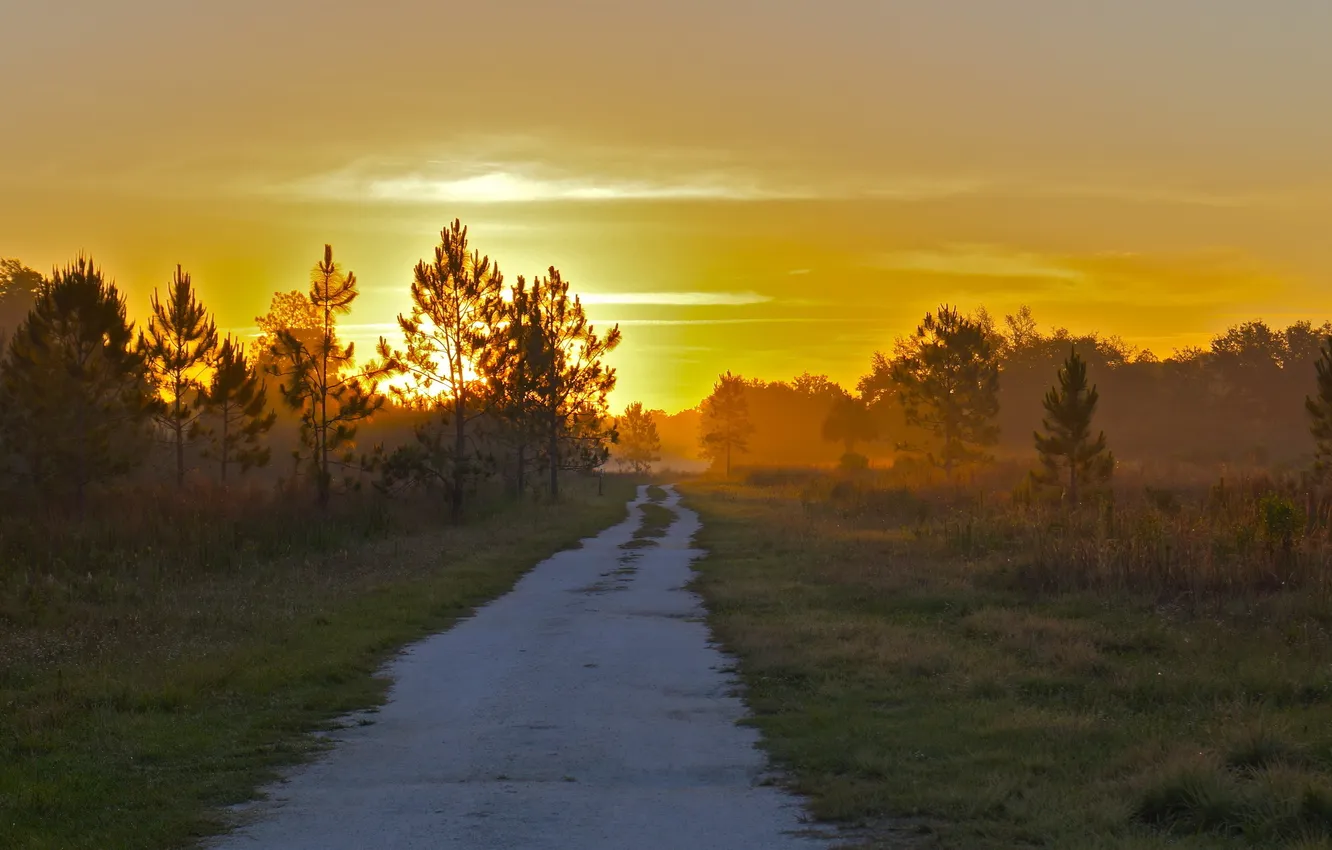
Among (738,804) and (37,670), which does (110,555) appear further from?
(738,804)

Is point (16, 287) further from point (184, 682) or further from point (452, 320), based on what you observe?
point (184, 682)

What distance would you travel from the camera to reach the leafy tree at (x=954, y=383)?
70.1m

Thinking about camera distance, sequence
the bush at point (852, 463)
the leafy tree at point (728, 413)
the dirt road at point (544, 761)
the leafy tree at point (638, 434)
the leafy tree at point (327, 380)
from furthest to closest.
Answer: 1. the leafy tree at point (638, 434)
2. the leafy tree at point (728, 413)
3. the bush at point (852, 463)
4. the leafy tree at point (327, 380)
5. the dirt road at point (544, 761)

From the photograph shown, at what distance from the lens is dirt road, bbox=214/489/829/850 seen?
7.07 meters

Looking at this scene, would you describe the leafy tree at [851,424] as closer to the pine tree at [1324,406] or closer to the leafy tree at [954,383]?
the leafy tree at [954,383]

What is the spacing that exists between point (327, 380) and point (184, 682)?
2778cm

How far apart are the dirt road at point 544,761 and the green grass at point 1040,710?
A: 1.95ft

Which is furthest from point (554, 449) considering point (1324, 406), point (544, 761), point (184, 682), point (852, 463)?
point (544, 761)

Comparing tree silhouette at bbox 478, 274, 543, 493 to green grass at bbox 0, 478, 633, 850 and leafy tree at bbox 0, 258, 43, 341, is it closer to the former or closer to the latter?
green grass at bbox 0, 478, 633, 850

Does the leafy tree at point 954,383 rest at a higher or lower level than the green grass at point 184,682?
higher

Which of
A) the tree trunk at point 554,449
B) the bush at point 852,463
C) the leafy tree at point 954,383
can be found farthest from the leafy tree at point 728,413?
the tree trunk at point 554,449

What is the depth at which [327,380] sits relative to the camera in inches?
1523

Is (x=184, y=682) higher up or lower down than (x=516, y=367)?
lower down

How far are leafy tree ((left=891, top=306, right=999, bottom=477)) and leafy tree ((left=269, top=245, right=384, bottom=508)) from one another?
40.4m
